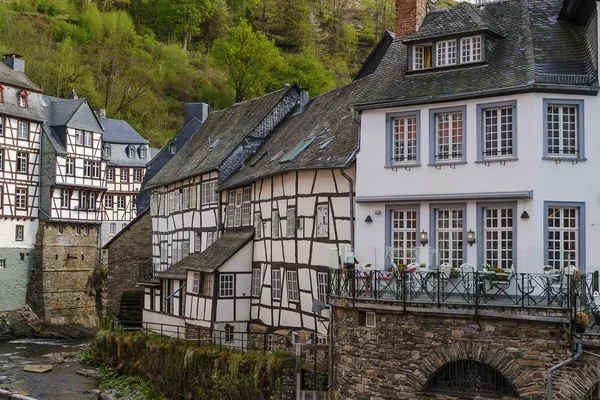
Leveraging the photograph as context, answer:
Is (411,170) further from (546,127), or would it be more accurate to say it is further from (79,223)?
(79,223)

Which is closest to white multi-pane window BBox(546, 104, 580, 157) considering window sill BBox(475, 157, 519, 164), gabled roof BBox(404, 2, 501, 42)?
window sill BBox(475, 157, 519, 164)

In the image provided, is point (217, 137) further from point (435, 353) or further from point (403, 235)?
point (435, 353)

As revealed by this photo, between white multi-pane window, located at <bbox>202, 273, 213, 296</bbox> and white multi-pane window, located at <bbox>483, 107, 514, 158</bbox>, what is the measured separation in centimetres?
1143

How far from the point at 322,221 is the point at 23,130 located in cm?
2683

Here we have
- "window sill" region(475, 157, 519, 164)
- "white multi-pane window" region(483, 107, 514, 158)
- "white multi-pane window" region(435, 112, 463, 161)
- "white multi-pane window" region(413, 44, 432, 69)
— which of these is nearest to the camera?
"window sill" region(475, 157, 519, 164)

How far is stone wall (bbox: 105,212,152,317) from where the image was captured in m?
39.8

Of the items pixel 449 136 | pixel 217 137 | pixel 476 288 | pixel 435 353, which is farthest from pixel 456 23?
pixel 217 137

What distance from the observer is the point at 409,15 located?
834 inches

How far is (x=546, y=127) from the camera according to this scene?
16.2m

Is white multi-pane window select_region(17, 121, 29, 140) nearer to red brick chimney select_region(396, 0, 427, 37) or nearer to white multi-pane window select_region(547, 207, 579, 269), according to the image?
red brick chimney select_region(396, 0, 427, 37)

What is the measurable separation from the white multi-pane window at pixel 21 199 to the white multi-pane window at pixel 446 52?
3029 cm

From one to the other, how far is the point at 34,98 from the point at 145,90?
22.0 meters

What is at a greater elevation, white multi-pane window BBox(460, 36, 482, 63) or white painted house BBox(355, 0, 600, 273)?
white multi-pane window BBox(460, 36, 482, 63)

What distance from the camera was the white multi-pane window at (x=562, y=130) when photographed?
1623cm
